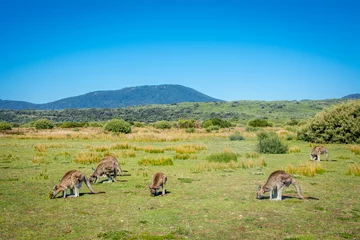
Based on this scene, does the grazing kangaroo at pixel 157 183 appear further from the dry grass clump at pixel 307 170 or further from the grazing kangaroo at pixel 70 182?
the dry grass clump at pixel 307 170

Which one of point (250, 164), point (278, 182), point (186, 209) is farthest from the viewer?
point (250, 164)

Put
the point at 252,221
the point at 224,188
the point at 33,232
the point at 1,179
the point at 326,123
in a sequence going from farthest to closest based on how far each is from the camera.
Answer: the point at 326,123 → the point at 1,179 → the point at 224,188 → the point at 252,221 → the point at 33,232

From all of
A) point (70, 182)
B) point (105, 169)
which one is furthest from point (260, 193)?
point (105, 169)

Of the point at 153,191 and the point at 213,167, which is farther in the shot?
the point at 213,167

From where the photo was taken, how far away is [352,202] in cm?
1175

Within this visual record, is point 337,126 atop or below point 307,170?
atop

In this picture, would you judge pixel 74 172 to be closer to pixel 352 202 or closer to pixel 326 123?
pixel 352 202

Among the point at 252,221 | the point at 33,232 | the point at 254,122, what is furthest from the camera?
the point at 254,122

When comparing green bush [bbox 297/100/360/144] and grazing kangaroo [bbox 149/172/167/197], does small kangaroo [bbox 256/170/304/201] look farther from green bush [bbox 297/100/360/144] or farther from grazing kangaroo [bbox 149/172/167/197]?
green bush [bbox 297/100/360/144]

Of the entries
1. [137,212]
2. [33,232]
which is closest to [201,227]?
[137,212]

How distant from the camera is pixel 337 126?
37438mm

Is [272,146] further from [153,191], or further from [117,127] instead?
[117,127]

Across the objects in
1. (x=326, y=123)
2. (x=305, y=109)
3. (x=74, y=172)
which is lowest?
(x=74, y=172)

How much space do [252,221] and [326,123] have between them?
31.9 m
